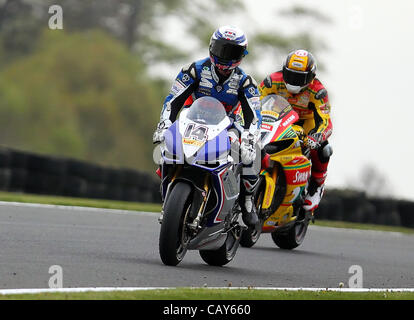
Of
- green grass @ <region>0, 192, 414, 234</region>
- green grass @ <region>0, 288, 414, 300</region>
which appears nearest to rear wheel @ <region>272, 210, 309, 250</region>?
green grass @ <region>0, 192, 414, 234</region>

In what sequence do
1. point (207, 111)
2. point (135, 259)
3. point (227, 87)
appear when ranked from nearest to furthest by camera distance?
point (207, 111) < point (135, 259) < point (227, 87)

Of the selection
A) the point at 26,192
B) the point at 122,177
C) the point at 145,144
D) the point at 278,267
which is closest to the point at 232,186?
the point at 278,267

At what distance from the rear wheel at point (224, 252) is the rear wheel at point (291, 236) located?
3.03 meters

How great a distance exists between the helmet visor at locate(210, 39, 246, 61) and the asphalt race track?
184 centimetres

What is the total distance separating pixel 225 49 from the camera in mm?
8695

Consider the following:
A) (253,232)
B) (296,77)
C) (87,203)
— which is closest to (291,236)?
(253,232)

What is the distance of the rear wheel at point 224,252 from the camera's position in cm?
917

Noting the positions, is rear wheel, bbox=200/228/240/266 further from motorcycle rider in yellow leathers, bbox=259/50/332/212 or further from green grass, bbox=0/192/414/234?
green grass, bbox=0/192/414/234

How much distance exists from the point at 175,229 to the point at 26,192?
11.1 metres

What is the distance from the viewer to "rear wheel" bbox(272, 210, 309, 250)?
1246 centimetres

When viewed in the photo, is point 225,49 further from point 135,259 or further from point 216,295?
point 216,295

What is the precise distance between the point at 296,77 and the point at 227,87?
10.0 ft

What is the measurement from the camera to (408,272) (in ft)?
35.2
